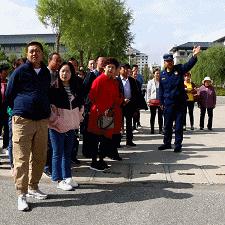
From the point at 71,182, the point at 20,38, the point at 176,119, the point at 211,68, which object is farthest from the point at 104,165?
the point at 20,38

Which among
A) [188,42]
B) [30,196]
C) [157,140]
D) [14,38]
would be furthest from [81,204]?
[188,42]

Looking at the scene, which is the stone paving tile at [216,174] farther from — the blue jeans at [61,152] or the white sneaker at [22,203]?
the white sneaker at [22,203]

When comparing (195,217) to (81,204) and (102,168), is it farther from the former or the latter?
(102,168)

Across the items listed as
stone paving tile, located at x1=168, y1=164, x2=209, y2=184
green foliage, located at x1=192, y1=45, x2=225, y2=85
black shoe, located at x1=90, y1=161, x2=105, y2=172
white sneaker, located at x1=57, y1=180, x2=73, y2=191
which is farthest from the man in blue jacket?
green foliage, located at x1=192, y1=45, x2=225, y2=85

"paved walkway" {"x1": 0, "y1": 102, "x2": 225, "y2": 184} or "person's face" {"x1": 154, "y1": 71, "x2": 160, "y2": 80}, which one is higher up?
"person's face" {"x1": 154, "y1": 71, "x2": 160, "y2": 80}

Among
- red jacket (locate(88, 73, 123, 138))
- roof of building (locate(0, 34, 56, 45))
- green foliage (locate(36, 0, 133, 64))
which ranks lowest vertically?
red jacket (locate(88, 73, 123, 138))

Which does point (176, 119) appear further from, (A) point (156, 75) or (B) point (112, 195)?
(B) point (112, 195)

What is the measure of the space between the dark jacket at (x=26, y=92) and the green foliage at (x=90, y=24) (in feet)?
113

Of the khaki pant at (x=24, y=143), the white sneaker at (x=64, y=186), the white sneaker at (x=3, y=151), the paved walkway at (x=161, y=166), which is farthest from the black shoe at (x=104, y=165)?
the white sneaker at (x=3, y=151)

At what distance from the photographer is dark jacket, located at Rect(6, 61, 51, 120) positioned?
4.93m

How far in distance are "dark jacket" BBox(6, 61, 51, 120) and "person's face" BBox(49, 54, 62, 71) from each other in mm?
1244

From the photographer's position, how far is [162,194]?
217 inches

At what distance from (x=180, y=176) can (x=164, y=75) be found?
2.90 meters

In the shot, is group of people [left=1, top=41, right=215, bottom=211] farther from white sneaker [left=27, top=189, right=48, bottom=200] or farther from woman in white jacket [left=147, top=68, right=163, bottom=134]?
woman in white jacket [left=147, top=68, right=163, bottom=134]
